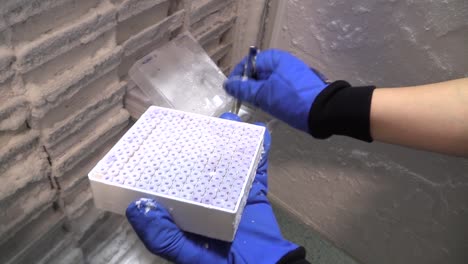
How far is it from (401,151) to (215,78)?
0.54 m

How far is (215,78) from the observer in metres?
0.91

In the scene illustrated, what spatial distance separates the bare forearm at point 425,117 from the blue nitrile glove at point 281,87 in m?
0.13

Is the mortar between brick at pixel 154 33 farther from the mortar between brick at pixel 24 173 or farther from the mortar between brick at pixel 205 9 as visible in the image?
the mortar between brick at pixel 24 173

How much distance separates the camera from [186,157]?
2.08 feet

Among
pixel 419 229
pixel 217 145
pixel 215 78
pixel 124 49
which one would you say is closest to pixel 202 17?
pixel 215 78

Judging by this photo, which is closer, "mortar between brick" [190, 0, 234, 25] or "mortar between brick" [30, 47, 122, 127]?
"mortar between brick" [30, 47, 122, 127]

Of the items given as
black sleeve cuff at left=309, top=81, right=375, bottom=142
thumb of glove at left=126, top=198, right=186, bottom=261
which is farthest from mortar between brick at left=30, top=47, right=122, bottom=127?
black sleeve cuff at left=309, top=81, right=375, bottom=142

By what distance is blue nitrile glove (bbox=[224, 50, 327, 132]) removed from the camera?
2.52 feet

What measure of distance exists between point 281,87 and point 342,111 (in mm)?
129

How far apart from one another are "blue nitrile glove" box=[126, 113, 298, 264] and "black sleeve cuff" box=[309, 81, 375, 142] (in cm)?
13

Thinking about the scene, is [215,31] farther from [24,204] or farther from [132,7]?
[24,204]

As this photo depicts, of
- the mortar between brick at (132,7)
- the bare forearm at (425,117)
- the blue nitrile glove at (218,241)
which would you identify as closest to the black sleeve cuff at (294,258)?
the blue nitrile glove at (218,241)

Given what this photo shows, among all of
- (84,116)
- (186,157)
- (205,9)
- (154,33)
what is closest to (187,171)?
(186,157)

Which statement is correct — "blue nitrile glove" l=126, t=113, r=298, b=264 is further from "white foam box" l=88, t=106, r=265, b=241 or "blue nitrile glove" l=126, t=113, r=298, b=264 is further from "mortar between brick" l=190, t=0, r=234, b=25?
"mortar between brick" l=190, t=0, r=234, b=25
